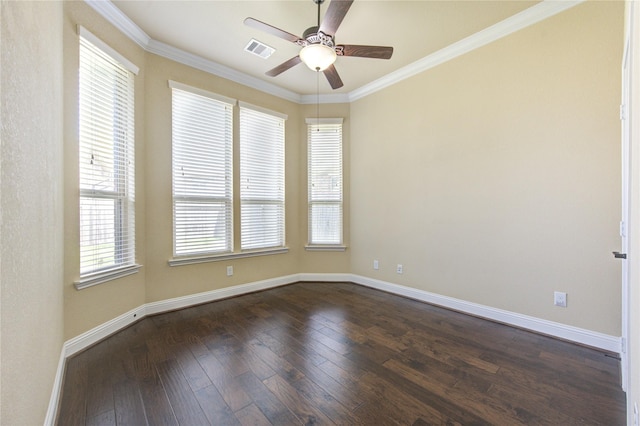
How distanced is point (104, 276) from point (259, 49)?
2867 millimetres

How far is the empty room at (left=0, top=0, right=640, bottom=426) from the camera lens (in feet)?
4.80

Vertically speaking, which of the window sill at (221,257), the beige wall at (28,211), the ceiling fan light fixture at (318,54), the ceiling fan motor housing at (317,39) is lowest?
the window sill at (221,257)

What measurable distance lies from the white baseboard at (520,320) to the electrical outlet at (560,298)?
18 centimetres

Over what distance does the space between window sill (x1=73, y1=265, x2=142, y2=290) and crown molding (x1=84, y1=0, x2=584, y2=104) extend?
2358 mm

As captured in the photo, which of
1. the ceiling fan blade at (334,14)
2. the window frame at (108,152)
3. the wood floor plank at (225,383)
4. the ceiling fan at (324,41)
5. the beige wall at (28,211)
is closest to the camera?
the beige wall at (28,211)

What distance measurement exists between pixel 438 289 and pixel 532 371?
1.33 metres

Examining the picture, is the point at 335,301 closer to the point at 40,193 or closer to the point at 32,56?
the point at 40,193

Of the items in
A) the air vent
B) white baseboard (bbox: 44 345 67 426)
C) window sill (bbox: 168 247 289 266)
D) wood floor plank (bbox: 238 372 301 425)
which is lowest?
wood floor plank (bbox: 238 372 301 425)

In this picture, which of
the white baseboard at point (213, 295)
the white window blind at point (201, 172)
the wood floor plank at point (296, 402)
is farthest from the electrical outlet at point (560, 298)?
the white window blind at point (201, 172)

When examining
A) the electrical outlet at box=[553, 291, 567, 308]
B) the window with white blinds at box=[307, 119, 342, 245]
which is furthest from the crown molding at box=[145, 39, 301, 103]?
the electrical outlet at box=[553, 291, 567, 308]

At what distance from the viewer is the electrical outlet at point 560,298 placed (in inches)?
92.2

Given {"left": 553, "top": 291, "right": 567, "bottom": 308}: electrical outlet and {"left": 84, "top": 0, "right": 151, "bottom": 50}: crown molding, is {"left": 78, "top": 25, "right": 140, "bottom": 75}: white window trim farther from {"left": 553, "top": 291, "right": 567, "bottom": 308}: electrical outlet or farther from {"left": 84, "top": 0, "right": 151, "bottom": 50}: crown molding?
{"left": 553, "top": 291, "right": 567, "bottom": 308}: electrical outlet

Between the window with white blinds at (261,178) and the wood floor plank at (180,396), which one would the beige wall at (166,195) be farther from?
the wood floor plank at (180,396)

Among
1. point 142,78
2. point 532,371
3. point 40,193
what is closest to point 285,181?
point 142,78
